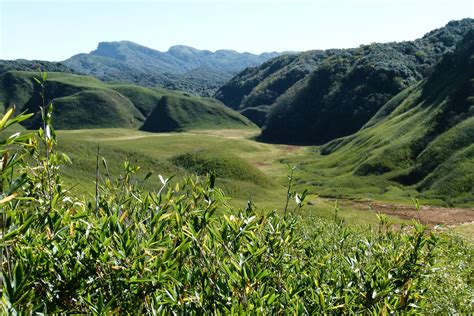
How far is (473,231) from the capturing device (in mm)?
58812

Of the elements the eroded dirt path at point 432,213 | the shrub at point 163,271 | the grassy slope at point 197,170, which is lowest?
the eroded dirt path at point 432,213

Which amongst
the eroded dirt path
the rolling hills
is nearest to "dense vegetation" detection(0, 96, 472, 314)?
the eroded dirt path

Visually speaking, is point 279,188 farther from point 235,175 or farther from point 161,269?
point 161,269

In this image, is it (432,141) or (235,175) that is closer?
(235,175)

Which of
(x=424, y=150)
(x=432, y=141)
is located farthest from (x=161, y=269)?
(x=432, y=141)

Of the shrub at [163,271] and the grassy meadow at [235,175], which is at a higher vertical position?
the shrub at [163,271]

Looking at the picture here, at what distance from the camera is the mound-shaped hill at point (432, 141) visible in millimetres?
111500

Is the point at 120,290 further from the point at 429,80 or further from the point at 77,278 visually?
the point at 429,80

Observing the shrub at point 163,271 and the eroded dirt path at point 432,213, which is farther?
the eroded dirt path at point 432,213

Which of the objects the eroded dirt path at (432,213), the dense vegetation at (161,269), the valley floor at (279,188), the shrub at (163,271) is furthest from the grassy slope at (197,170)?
the shrub at (163,271)

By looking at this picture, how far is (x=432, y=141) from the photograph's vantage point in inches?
5108

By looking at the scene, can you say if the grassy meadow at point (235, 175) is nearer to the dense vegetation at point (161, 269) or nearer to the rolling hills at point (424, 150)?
the rolling hills at point (424, 150)

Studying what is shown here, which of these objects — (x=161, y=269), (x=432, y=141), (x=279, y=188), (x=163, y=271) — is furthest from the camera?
(x=432, y=141)

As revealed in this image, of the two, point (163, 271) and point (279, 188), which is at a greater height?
point (163, 271)
